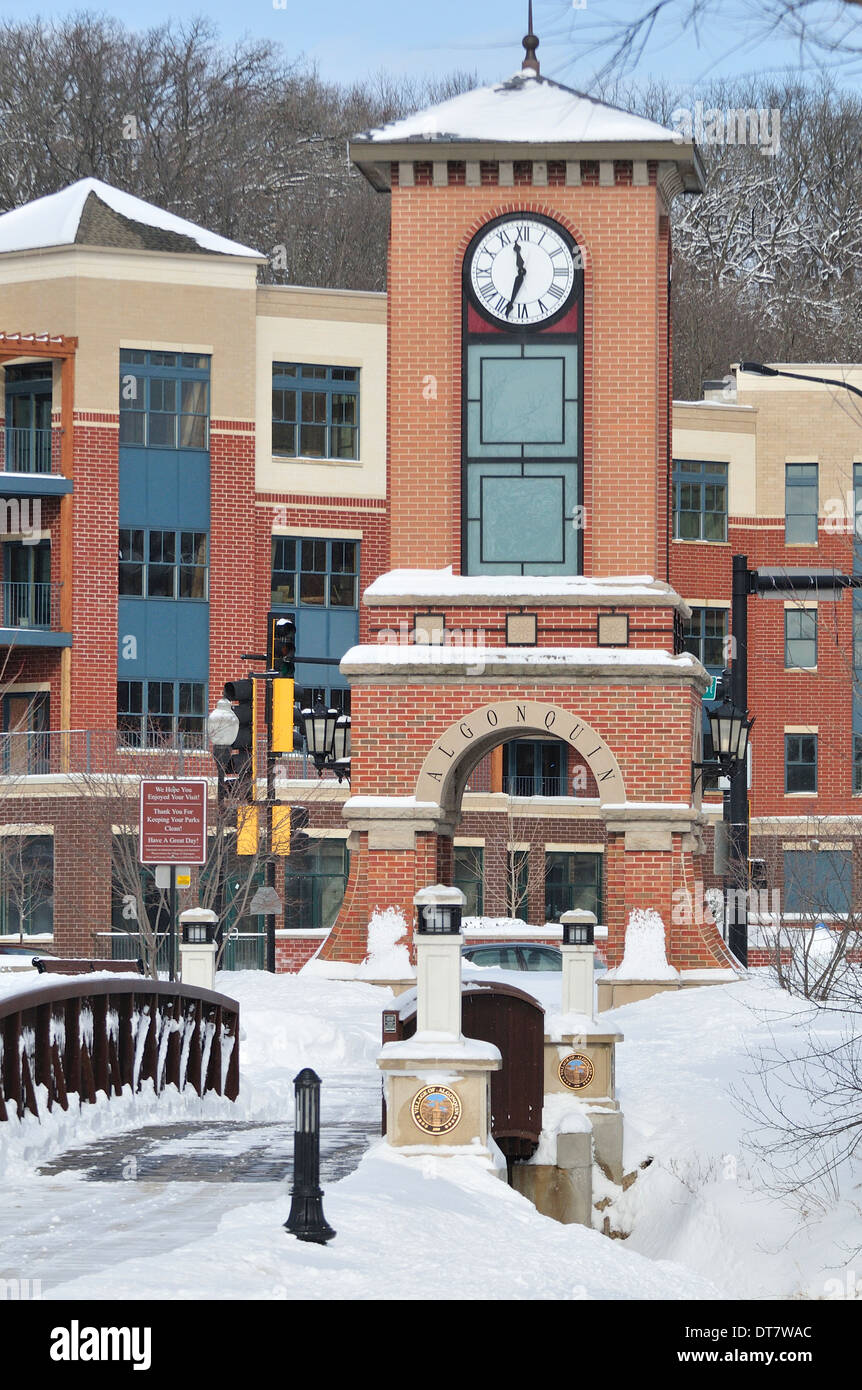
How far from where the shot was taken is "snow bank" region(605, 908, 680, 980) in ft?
93.8

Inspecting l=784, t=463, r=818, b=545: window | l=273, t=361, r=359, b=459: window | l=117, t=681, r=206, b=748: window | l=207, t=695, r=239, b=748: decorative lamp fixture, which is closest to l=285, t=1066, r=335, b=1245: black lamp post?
l=207, t=695, r=239, b=748: decorative lamp fixture

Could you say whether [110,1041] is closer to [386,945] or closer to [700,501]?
[386,945]

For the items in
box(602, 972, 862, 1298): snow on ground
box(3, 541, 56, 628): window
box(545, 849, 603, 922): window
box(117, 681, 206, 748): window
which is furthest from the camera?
box(545, 849, 603, 922): window

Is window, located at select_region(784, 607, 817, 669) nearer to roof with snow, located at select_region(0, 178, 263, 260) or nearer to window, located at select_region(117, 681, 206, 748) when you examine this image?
window, located at select_region(117, 681, 206, 748)

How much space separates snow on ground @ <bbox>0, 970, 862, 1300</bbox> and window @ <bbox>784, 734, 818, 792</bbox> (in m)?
32.7

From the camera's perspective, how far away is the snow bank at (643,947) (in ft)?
93.8

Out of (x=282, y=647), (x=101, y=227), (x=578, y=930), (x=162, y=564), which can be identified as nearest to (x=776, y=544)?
(x=162, y=564)

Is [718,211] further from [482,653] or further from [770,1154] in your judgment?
[770,1154]

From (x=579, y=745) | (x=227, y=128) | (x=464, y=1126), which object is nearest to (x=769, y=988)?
(x=579, y=745)

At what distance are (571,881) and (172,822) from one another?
118 ft

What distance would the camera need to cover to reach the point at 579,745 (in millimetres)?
28906

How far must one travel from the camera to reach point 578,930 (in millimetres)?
22969

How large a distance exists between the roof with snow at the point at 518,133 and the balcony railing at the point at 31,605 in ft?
84.6
